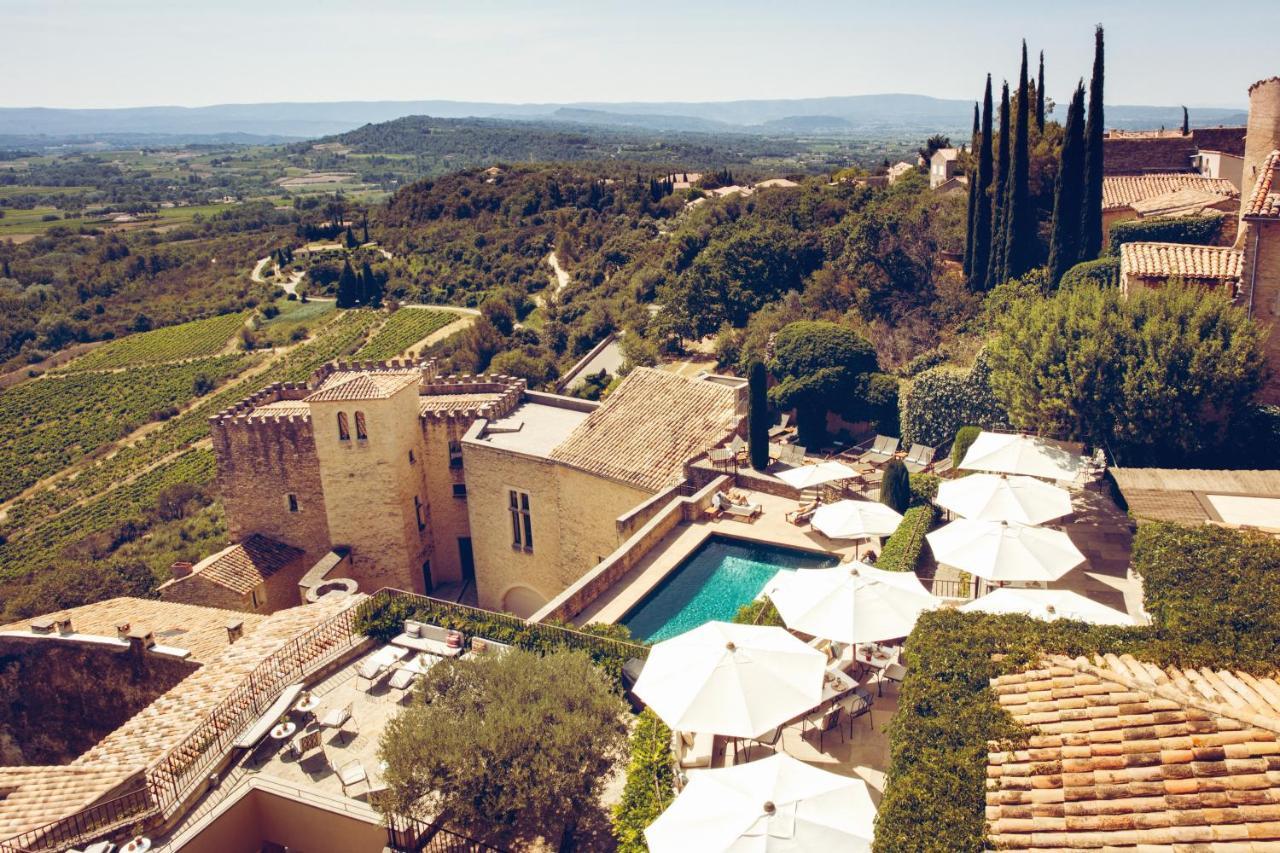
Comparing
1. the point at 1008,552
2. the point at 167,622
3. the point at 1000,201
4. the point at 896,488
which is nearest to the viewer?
the point at 1008,552

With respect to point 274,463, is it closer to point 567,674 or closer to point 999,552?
point 567,674

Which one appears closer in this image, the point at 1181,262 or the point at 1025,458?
the point at 1025,458

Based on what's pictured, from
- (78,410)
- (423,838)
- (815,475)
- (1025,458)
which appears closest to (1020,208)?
(1025,458)

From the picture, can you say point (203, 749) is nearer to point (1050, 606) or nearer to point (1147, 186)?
point (1050, 606)

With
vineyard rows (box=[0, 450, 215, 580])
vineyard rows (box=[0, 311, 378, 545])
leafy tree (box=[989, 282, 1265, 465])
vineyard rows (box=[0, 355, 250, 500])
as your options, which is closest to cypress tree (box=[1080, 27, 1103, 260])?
leafy tree (box=[989, 282, 1265, 465])

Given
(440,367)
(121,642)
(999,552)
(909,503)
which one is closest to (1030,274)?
(909,503)

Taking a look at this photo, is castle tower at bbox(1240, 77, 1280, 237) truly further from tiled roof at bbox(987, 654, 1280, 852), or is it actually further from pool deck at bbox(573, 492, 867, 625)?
tiled roof at bbox(987, 654, 1280, 852)
